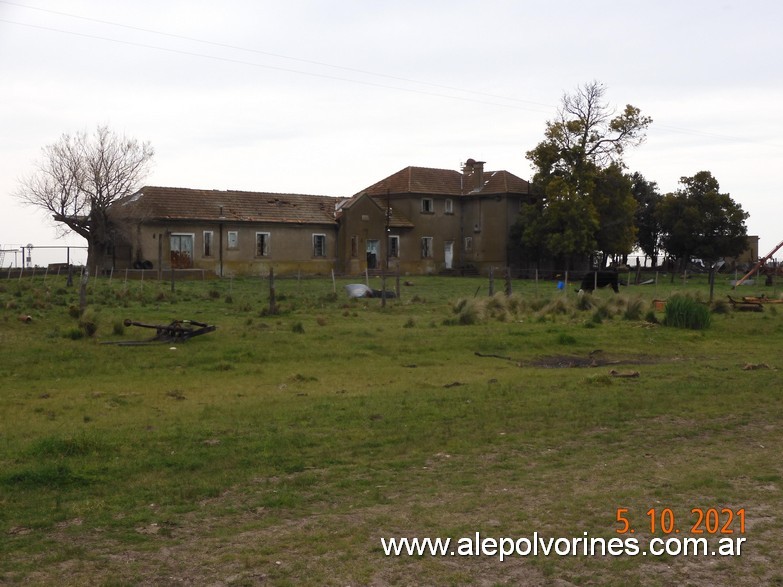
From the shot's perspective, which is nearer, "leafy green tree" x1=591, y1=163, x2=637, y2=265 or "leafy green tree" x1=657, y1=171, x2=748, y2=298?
"leafy green tree" x1=591, y1=163, x2=637, y2=265

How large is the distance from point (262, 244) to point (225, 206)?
3190mm

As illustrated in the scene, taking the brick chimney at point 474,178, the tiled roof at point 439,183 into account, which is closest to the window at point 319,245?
the tiled roof at point 439,183

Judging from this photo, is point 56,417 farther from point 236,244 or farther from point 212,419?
point 236,244

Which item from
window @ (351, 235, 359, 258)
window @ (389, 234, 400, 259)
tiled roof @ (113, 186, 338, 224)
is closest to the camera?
tiled roof @ (113, 186, 338, 224)

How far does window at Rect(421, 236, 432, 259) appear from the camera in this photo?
66.6 meters

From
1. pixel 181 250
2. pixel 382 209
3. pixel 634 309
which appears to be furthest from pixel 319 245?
pixel 634 309

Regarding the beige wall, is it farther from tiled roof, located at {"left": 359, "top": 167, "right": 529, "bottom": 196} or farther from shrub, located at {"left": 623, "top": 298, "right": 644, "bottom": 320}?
shrub, located at {"left": 623, "top": 298, "right": 644, "bottom": 320}

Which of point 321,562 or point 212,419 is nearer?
point 321,562

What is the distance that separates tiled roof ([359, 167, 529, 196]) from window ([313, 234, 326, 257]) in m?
6.45

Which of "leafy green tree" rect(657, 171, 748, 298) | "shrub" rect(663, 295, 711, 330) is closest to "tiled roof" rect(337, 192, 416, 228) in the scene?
"leafy green tree" rect(657, 171, 748, 298)

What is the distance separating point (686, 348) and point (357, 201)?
41194 millimetres

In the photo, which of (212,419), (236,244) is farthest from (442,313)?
(236,244)

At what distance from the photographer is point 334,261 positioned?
62.3m

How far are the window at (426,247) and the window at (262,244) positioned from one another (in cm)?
1195
